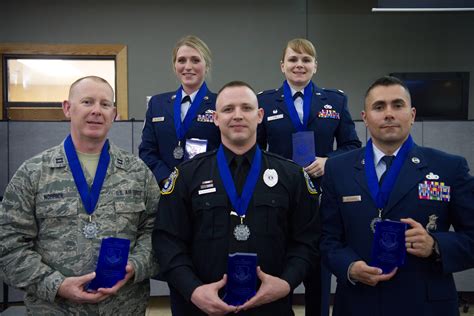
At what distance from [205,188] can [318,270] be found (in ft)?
2.84

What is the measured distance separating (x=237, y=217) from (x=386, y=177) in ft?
1.97

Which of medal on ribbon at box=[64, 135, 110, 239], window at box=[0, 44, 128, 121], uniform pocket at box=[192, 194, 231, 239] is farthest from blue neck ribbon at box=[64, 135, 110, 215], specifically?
window at box=[0, 44, 128, 121]

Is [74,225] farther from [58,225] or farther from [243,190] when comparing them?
[243,190]

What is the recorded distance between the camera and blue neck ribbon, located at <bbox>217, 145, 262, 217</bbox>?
1.79 m

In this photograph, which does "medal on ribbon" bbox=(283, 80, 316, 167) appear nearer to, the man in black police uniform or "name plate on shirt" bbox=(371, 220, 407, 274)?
the man in black police uniform

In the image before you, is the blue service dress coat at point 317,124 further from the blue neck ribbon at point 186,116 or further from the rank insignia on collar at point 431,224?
the rank insignia on collar at point 431,224

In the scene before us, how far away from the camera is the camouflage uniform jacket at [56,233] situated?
67.3 inches

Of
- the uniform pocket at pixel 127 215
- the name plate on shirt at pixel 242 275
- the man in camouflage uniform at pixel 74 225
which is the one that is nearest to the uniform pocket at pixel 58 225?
the man in camouflage uniform at pixel 74 225

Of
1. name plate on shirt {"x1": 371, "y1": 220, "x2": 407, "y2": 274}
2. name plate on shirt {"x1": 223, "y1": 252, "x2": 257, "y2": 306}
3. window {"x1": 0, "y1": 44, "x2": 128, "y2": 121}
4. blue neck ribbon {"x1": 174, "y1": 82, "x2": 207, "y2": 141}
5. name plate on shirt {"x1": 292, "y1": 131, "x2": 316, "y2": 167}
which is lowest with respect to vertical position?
name plate on shirt {"x1": 223, "y1": 252, "x2": 257, "y2": 306}

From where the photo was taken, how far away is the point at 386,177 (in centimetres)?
178

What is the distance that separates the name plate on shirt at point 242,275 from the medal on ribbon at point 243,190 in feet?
0.49

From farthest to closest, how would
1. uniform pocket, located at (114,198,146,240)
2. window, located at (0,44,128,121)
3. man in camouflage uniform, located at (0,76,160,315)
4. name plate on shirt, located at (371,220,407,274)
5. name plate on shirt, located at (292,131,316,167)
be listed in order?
1. window, located at (0,44,128,121)
2. name plate on shirt, located at (292,131,316,167)
3. uniform pocket, located at (114,198,146,240)
4. man in camouflage uniform, located at (0,76,160,315)
5. name plate on shirt, located at (371,220,407,274)

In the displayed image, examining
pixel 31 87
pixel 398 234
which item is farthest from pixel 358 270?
pixel 31 87

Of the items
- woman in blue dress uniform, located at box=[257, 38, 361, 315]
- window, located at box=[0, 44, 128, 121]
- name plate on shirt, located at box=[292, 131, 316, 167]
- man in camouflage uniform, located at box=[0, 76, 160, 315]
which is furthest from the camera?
window, located at box=[0, 44, 128, 121]
